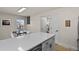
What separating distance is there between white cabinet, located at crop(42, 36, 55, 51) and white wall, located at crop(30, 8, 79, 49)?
0.07 metres

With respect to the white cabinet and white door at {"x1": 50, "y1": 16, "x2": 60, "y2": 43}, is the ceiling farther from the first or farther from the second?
the white cabinet

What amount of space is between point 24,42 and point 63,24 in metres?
0.49

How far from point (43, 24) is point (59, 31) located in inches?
7.7

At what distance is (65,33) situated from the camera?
3.76ft

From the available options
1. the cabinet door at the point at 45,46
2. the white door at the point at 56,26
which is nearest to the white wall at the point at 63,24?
the white door at the point at 56,26

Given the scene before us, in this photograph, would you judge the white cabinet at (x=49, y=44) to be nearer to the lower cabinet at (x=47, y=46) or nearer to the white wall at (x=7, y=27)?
the lower cabinet at (x=47, y=46)

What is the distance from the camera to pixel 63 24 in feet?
3.78

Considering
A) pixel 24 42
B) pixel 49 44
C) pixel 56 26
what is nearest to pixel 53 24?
pixel 56 26

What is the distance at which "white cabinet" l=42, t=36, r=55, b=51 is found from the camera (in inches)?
45.5

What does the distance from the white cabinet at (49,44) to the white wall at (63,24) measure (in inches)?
Answer: 2.9

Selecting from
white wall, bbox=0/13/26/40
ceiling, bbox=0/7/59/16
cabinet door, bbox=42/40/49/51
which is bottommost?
cabinet door, bbox=42/40/49/51

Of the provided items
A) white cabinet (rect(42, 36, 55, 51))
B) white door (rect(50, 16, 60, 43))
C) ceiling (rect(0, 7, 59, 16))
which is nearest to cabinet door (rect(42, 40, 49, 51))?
white cabinet (rect(42, 36, 55, 51))

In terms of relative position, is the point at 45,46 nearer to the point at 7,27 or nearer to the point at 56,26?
the point at 56,26
